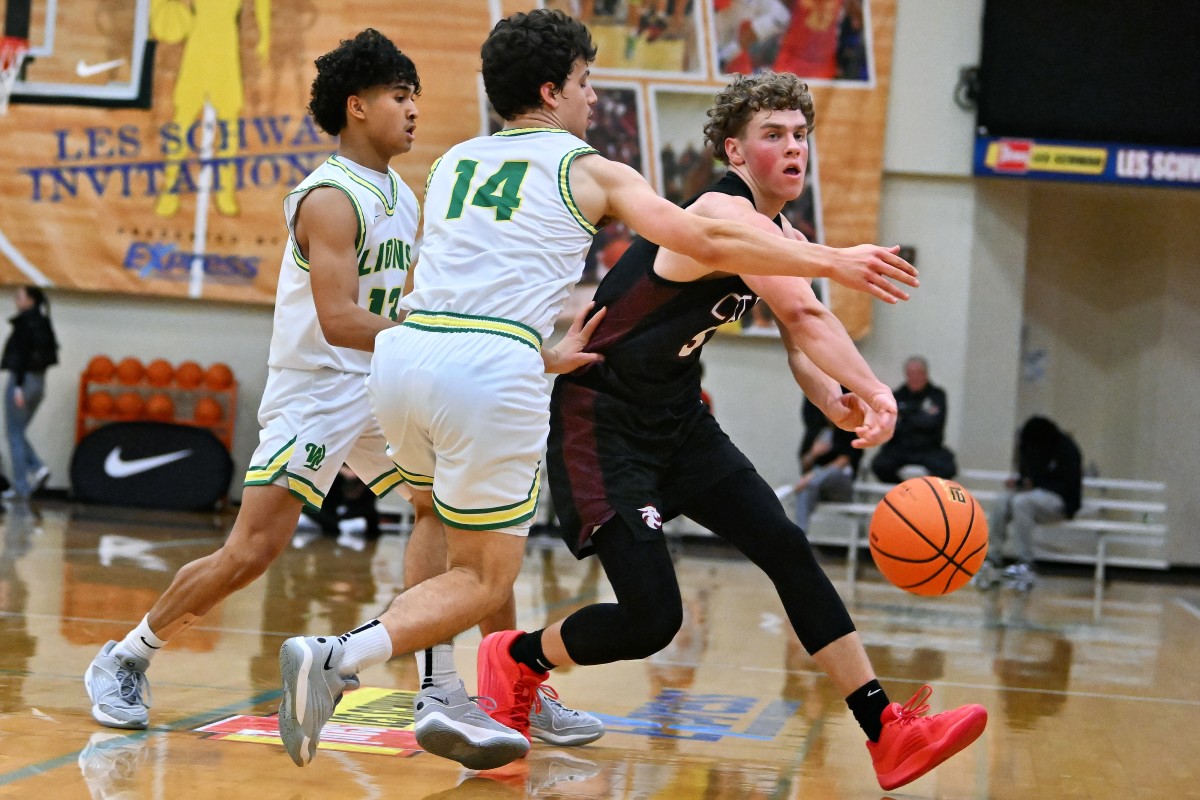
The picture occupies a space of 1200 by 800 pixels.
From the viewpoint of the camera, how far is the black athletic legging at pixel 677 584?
136 inches

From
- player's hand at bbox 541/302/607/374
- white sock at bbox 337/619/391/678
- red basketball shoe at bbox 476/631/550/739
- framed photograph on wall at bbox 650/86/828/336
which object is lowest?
red basketball shoe at bbox 476/631/550/739

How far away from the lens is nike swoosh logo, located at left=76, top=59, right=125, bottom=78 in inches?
505

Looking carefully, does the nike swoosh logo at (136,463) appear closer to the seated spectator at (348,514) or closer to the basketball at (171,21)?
the seated spectator at (348,514)

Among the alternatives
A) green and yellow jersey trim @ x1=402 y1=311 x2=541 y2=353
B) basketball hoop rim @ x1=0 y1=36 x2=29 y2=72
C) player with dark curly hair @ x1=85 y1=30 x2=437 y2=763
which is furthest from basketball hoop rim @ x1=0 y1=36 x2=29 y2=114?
green and yellow jersey trim @ x1=402 y1=311 x2=541 y2=353

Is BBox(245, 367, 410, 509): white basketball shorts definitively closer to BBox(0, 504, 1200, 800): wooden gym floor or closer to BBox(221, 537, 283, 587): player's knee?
BBox(221, 537, 283, 587): player's knee

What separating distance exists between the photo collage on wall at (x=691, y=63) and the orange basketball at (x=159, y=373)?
3.90 m

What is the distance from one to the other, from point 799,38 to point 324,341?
30.2ft

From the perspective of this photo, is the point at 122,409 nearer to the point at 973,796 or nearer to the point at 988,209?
the point at 988,209

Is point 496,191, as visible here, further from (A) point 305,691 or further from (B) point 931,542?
(B) point 931,542

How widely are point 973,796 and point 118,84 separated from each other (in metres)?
11.7

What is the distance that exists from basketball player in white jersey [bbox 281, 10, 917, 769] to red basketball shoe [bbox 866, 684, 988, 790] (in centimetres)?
95

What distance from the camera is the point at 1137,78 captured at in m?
11.3

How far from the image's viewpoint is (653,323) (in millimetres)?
3547

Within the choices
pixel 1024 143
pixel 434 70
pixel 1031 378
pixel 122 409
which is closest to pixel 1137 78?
pixel 1024 143
